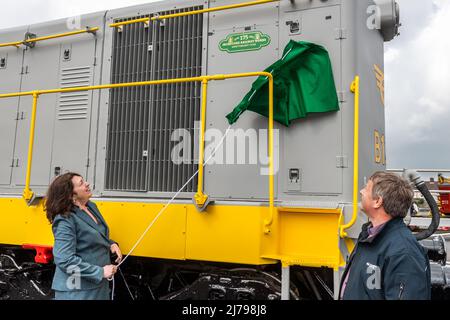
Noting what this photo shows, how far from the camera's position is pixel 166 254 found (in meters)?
3.33

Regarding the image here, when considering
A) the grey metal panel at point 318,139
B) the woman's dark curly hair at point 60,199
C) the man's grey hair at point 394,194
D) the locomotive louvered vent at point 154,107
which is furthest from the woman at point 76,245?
the man's grey hair at point 394,194

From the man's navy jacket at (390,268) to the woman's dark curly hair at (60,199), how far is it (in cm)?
201

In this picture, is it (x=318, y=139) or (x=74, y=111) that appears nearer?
(x=318, y=139)

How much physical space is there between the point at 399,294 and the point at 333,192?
1.50 m

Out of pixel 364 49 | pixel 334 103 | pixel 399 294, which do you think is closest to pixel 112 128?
pixel 334 103

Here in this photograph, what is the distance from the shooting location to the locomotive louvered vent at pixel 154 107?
3771mm

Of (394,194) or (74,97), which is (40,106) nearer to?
(74,97)

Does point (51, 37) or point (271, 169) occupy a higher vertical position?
point (51, 37)

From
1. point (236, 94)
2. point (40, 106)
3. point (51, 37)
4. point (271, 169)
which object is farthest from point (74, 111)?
point (271, 169)

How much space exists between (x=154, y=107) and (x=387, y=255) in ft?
8.90

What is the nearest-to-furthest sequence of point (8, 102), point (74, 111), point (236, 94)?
point (236, 94), point (74, 111), point (8, 102)

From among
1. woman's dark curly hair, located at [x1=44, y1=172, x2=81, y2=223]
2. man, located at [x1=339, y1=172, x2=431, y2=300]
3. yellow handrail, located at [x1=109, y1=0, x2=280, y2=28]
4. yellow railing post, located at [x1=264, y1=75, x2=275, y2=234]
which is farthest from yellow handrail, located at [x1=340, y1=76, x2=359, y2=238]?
woman's dark curly hair, located at [x1=44, y1=172, x2=81, y2=223]

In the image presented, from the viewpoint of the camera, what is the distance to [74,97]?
4312 mm
